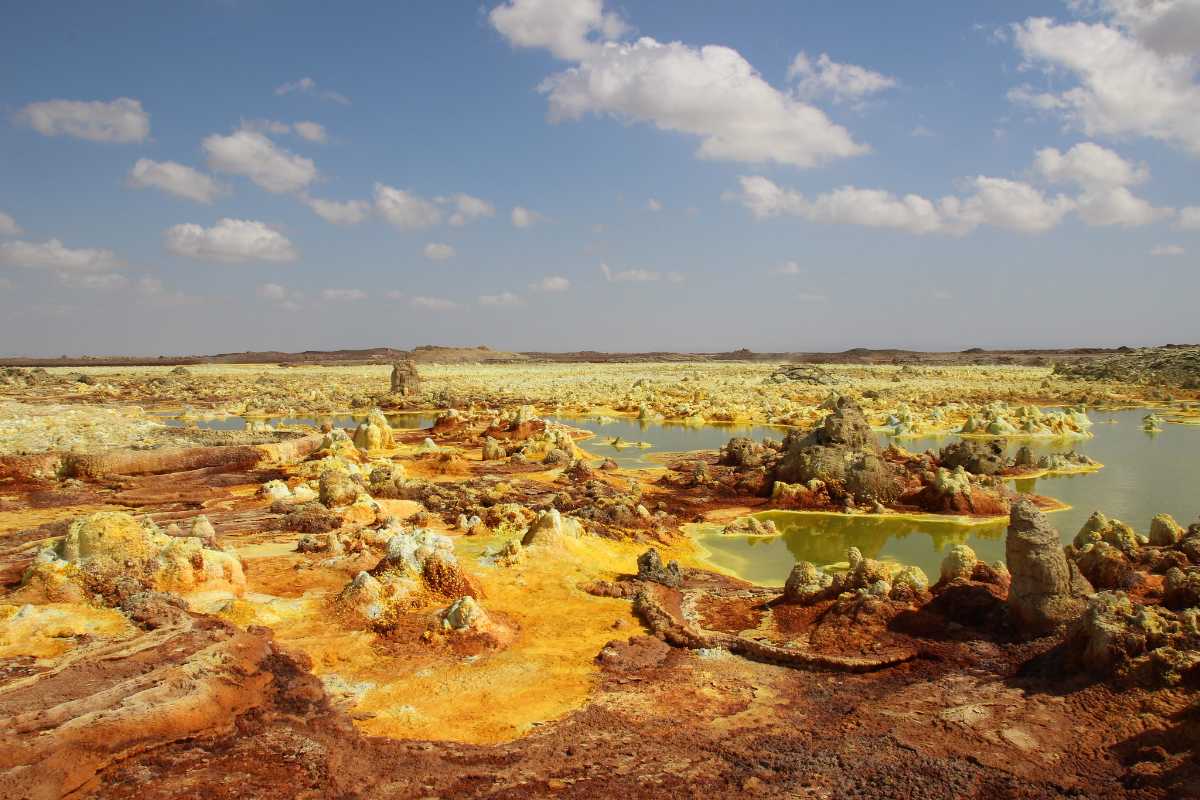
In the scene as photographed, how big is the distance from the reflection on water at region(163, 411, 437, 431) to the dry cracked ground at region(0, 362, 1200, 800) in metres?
14.4

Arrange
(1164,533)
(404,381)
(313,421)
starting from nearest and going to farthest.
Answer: (1164,533) → (313,421) → (404,381)

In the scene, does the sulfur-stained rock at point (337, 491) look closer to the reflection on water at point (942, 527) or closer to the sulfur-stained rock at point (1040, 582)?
the reflection on water at point (942, 527)

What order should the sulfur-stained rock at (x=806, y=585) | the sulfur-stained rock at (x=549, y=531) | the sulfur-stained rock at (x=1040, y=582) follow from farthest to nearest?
the sulfur-stained rock at (x=549, y=531) < the sulfur-stained rock at (x=806, y=585) < the sulfur-stained rock at (x=1040, y=582)

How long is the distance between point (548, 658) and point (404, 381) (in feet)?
98.8

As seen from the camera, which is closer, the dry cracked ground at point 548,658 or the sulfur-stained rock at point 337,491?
the dry cracked ground at point 548,658

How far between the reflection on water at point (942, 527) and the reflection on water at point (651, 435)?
19.8 feet

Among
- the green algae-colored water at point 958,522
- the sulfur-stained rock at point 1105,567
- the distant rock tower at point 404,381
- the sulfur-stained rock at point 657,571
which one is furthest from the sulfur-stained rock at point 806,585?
the distant rock tower at point 404,381

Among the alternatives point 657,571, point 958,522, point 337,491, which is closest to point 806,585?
point 657,571

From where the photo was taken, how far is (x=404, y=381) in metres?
35.3

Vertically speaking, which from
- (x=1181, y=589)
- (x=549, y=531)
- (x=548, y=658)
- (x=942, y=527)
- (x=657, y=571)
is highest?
(x=1181, y=589)

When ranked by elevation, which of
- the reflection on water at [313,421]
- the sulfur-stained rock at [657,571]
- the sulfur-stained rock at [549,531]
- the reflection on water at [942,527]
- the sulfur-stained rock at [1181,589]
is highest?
the sulfur-stained rock at [1181,589]

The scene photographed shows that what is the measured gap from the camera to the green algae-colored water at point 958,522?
10.7 metres

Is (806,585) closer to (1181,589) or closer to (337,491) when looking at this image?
(1181,589)

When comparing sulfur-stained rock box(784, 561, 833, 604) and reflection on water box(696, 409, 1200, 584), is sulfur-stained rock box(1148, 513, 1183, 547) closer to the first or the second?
reflection on water box(696, 409, 1200, 584)
